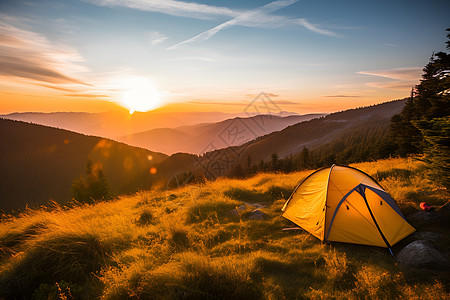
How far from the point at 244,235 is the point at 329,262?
2800mm

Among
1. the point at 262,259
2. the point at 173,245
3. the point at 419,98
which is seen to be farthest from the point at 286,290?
the point at 419,98

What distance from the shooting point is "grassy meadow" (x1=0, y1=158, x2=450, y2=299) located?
4219 mm

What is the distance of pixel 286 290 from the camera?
15.0 feet

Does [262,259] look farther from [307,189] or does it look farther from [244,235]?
[307,189]

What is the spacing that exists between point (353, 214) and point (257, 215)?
11.5 feet

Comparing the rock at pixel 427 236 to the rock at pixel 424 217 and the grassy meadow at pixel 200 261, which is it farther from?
the rock at pixel 424 217

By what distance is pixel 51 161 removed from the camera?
12619 cm

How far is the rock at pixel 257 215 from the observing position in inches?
334

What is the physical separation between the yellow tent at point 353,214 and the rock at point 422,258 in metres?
0.68

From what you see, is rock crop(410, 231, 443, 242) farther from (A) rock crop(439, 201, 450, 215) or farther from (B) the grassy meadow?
(A) rock crop(439, 201, 450, 215)

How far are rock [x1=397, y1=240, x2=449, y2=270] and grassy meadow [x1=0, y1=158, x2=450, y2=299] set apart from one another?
21 centimetres

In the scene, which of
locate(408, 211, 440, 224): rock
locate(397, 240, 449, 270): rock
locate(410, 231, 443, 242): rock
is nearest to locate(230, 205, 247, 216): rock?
locate(397, 240, 449, 270): rock

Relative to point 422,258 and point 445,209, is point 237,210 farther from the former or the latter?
A: point 445,209

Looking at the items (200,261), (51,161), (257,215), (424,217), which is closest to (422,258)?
(424,217)
